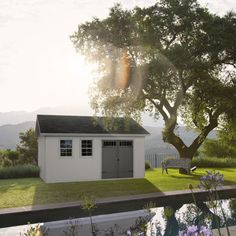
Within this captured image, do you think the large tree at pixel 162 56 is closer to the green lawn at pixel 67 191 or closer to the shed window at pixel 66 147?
the shed window at pixel 66 147

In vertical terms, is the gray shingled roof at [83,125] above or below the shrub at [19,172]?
above

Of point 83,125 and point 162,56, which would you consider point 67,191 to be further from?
point 162,56

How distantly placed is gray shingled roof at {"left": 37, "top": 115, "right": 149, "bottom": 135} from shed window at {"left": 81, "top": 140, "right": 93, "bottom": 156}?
66 cm

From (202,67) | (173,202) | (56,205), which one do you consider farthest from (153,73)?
(56,205)

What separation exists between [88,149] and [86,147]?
196 millimetres

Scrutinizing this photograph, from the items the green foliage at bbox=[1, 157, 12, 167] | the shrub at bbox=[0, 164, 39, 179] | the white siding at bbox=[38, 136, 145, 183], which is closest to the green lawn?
the white siding at bbox=[38, 136, 145, 183]

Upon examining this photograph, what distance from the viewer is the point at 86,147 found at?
2491 cm

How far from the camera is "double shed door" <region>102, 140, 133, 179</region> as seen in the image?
25.6 meters

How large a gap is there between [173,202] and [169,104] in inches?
539

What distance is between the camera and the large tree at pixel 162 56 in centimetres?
2403

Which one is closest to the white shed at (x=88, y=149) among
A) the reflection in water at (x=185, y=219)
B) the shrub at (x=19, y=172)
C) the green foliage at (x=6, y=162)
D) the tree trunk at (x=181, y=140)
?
the shrub at (x=19, y=172)

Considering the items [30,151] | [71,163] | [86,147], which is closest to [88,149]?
[86,147]

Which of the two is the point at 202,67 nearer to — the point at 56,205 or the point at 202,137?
the point at 202,137

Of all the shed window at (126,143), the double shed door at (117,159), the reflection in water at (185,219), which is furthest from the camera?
the shed window at (126,143)
